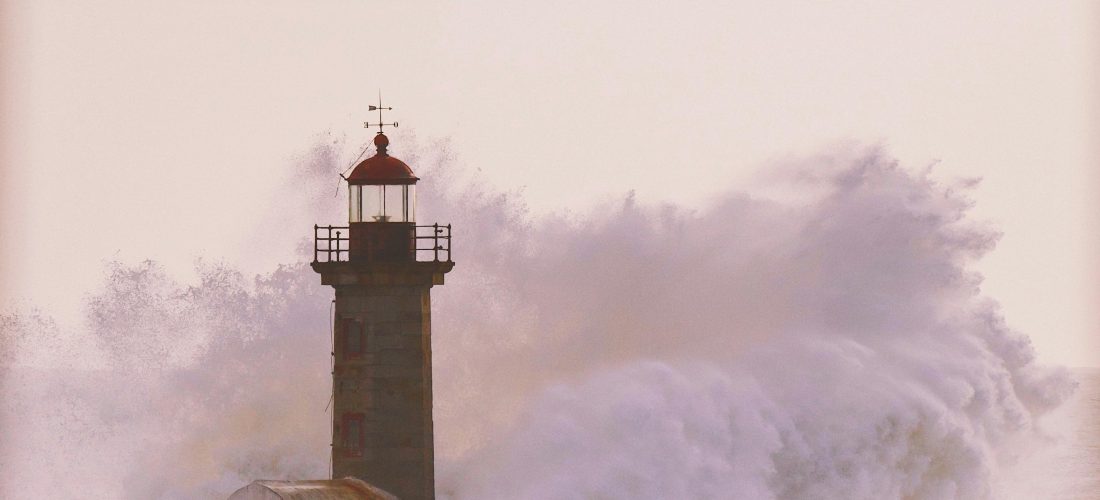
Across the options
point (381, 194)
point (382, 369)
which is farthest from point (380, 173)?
point (382, 369)

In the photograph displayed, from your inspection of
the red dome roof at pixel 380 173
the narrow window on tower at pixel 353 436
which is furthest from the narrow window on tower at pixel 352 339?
the red dome roof at pixel 380 173

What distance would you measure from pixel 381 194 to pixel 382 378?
2206 millimetres

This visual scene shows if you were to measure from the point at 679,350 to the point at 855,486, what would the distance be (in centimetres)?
436

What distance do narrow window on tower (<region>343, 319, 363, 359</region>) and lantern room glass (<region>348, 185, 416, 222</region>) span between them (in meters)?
1.28

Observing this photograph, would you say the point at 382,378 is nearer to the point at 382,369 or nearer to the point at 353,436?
the point at 382,369

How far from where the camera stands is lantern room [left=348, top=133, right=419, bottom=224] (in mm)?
28391

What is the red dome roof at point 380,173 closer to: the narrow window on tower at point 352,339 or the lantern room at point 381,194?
the lantern room at point 381,194

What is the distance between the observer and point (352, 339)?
28.0 m

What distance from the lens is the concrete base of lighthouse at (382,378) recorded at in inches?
1098

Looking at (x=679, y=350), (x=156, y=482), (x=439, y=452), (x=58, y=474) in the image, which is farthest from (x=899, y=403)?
(x=58, y=474)

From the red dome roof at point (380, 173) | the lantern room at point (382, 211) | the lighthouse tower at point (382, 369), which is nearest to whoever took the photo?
the lighthouse tower at point (382, 369)

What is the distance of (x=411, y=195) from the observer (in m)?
28.6

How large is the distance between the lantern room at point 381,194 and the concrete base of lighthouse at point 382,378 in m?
0.74

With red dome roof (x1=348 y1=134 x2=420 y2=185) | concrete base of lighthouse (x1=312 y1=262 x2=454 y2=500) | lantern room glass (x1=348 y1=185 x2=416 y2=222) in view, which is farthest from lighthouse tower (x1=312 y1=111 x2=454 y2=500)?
red dome roof (x1=348 y1=134 x2=420 y2=185)
